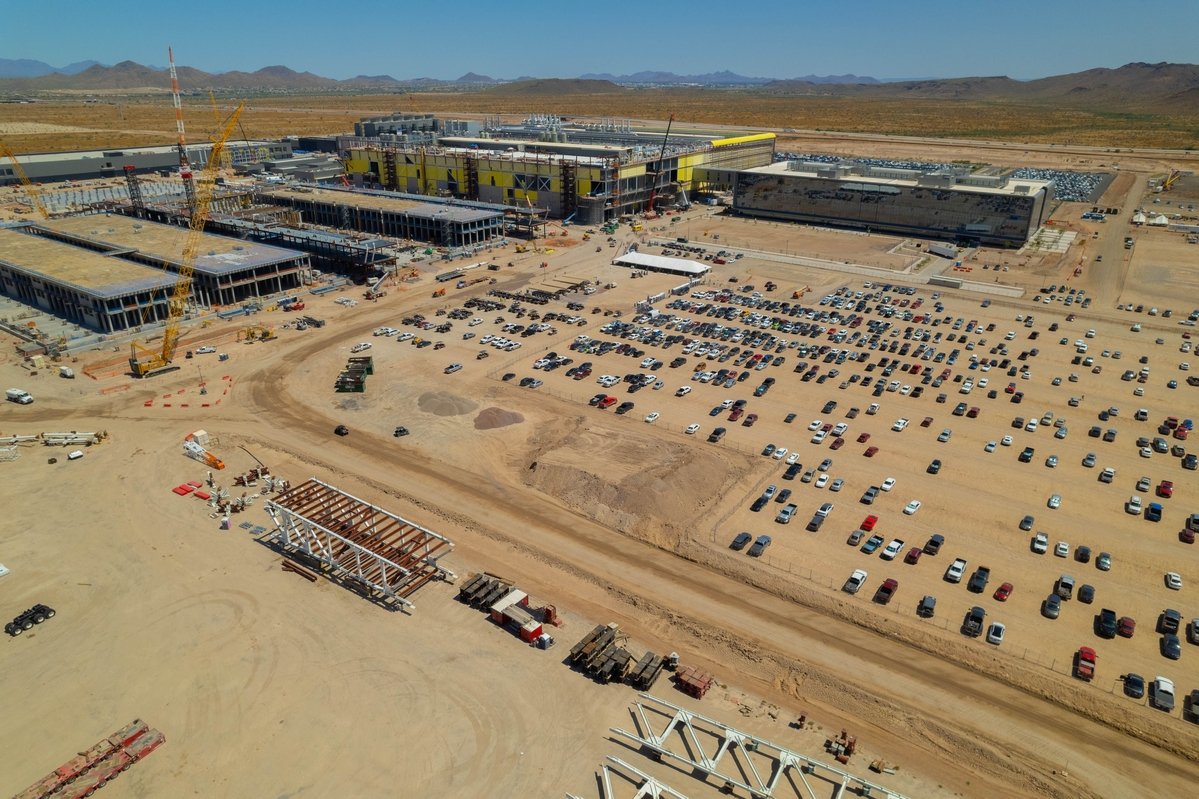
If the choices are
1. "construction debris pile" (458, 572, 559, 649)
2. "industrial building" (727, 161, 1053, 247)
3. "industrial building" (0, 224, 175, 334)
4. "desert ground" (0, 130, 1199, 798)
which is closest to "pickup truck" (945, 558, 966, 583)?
"desert ground" (0, 130, 1199, 798)

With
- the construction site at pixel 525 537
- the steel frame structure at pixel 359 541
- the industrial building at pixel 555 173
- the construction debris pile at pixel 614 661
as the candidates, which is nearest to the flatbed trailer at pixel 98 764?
the construction site at pixel 525 537

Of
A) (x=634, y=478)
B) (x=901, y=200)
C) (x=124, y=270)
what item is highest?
(x=901, y=200)

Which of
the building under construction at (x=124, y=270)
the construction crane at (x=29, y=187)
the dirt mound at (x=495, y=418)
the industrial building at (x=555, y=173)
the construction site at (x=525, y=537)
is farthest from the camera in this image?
the industrial building at (x=555, y=173)

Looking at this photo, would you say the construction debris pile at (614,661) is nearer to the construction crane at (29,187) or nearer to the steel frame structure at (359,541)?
the steel frame structure at (359,541)

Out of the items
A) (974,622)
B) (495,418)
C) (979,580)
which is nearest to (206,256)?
(495,418)

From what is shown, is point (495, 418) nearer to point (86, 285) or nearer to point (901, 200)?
point (86, 285)

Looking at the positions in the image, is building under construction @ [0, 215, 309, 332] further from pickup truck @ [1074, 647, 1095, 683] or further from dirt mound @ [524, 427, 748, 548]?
pickup truck @ [1074, 647, 1095, 683]
